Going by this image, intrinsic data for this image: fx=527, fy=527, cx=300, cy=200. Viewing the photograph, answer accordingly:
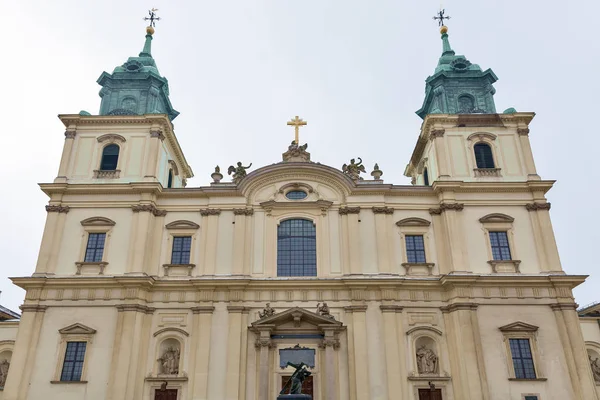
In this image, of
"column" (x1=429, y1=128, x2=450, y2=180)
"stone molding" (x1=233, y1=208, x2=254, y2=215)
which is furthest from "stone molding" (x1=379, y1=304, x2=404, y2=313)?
"stone molding" (x1=233, y1=208, x2=254, y2=215)

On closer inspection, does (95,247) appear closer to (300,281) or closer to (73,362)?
(73,362)

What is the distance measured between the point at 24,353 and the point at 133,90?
14.8 meters

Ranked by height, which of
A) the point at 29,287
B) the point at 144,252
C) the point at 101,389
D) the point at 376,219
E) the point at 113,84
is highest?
the point at 113,84

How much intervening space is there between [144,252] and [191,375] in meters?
5.85

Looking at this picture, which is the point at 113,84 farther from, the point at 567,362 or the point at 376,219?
the point at 567,362

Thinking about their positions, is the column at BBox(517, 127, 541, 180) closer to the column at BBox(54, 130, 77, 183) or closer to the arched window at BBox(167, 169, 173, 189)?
the arched window at BBox(167, 169, 173, 189)

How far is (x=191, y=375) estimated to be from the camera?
2164cm

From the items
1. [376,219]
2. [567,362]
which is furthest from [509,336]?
[376,219]

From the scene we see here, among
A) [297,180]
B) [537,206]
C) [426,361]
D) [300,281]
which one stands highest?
[297,180]

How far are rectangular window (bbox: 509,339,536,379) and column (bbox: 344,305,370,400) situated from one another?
240 inches

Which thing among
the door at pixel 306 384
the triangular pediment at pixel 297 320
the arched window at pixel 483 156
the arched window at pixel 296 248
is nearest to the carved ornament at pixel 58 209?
the arched window at pixel 296 248

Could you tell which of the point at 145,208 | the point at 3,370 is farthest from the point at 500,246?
the point at 3,370

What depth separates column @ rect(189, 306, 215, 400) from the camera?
21.3 metres

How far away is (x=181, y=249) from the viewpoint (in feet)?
81.0
